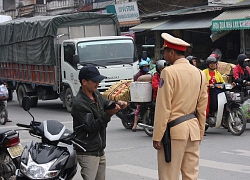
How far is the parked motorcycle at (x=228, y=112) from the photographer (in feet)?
39.8

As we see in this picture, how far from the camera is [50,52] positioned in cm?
1888

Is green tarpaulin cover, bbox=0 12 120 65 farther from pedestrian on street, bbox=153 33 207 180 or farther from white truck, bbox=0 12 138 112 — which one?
pedestrian on street, bbox=153 33 207 180

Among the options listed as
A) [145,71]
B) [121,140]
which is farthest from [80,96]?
[145,71]

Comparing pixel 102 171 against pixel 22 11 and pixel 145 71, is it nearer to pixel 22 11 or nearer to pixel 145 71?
pixel 145 71

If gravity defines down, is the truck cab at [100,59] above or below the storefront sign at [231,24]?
below

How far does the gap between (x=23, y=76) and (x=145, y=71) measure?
8.72 metres

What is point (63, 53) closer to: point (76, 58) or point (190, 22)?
point (76, 58)

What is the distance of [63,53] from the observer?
59.5 feet

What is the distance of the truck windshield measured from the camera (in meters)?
17.5

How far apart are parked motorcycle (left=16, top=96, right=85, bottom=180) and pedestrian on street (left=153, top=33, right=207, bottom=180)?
0.83 m

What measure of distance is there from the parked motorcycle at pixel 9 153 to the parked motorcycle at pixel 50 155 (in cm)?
191

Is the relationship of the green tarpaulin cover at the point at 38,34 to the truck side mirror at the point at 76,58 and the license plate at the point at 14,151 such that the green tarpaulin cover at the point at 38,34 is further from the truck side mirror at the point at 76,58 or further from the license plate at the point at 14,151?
the license plate at the point at 14,151

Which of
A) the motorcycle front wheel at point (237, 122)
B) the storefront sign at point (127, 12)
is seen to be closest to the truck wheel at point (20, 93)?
the storefront sign at point (127, 12)

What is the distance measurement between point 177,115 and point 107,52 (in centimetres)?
1224
